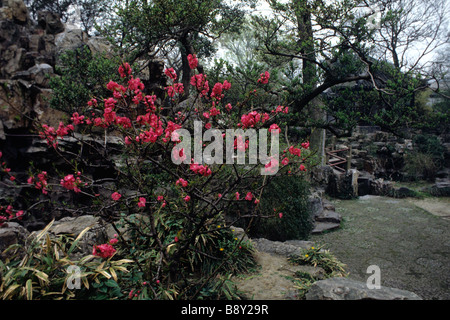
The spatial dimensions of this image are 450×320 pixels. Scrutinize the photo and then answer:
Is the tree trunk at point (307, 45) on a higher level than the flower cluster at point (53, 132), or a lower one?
higher

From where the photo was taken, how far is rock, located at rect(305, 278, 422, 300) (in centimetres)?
246

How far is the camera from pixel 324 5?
657 cm

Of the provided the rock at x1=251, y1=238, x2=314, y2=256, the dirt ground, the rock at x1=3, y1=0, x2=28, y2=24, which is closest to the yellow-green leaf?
the dirt ground

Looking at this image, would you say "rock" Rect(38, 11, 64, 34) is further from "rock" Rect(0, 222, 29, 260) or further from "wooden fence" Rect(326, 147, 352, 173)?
"wooden fence" Rect(326, 147, 352, 173)

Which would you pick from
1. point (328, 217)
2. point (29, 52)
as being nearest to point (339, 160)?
point (328, 217)

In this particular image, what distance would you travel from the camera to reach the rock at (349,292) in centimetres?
246

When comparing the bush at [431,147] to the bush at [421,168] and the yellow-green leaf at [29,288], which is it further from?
the yellow-green leaf at [29,288]

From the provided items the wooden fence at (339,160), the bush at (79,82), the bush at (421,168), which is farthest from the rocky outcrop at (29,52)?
the bush at (421,168)

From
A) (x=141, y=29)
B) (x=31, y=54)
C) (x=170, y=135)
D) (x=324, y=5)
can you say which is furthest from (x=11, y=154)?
(x=324, y=5)

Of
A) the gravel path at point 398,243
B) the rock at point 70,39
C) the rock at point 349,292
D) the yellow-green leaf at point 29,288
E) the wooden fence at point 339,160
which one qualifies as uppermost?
the rock at point 70,39

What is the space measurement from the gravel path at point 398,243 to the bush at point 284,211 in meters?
0.90

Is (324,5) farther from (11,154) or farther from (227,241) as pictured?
(11,154)

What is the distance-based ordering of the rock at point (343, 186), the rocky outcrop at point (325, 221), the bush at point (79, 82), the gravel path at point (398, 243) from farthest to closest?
the rock at point (343, 186), the rocky outcrop at point (325, 221), the bush at point (79, 82), the gravel path at point (398, 243)
